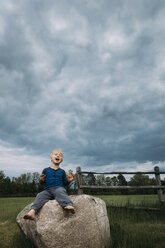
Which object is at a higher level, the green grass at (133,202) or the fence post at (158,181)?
the fence post at (158,181)

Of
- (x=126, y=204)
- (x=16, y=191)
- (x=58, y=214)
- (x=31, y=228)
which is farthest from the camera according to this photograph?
(x=16, y=191)

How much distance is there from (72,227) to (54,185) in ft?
3.33

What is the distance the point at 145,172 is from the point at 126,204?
128 cm

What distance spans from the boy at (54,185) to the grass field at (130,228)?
838 millimetres

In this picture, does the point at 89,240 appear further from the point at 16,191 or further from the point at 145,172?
the point at 16,191

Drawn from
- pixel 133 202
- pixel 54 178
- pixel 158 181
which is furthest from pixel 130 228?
pixel 158 181

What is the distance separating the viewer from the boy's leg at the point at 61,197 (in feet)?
11.1

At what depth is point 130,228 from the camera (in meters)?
4.36

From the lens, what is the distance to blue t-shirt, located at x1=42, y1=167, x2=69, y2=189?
4012 millimetres

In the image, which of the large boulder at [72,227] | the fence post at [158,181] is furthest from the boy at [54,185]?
the fence post at [158,181]

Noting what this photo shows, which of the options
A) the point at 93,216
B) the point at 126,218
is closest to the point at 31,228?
the point at 93,216

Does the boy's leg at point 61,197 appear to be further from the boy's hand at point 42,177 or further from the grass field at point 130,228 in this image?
the grass field at point 130,228

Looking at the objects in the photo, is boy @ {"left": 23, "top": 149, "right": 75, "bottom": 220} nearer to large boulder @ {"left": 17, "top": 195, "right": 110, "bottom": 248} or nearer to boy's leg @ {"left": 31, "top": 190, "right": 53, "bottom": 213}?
boy's leg @ {"left": 31, "top": 190, "right": 53, "bottom": 213}

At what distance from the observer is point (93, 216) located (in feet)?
11.0
